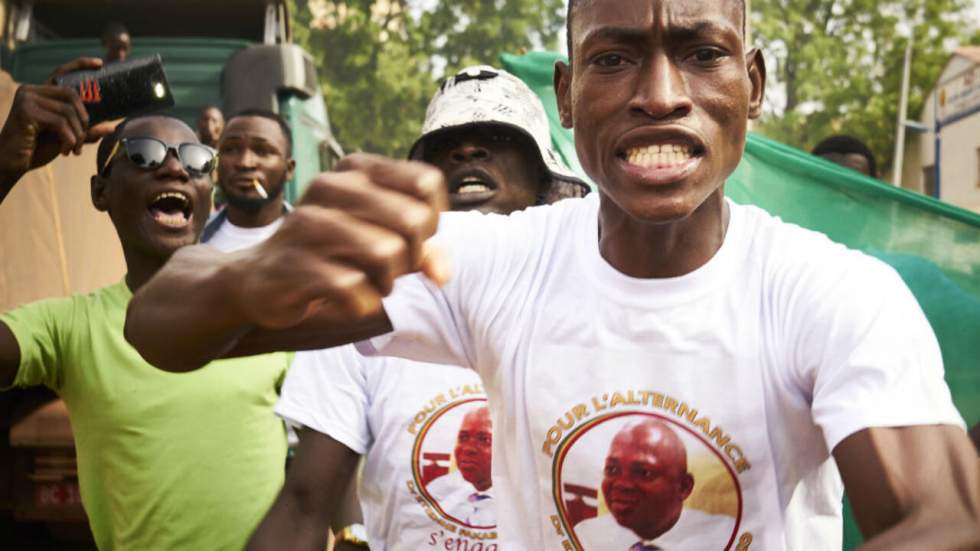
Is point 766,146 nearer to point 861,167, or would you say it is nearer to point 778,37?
point 861,167

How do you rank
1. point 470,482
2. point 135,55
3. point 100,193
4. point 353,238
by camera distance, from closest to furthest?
point 353,238
point 470,482
point 100,193
point 135,55

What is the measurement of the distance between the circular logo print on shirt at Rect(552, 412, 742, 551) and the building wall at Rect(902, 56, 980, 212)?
27.3m

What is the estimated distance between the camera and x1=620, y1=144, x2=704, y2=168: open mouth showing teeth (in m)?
2.04

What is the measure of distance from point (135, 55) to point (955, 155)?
2858cm


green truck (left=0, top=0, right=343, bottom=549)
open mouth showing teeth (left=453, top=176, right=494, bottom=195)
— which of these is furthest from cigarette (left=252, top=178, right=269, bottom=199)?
open mouth showing teeth (left=453, top=176, right=494, bottom=195)

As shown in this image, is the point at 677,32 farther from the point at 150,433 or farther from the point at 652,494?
the point at 150,433

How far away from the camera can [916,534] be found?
1656 millimetres

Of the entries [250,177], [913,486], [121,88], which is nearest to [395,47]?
[250,177]

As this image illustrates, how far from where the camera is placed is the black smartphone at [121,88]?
136 inches

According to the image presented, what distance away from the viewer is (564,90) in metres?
2.50

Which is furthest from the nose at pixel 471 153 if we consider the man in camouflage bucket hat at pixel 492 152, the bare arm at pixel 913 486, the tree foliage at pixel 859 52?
the tree foliage at pixel 859 52

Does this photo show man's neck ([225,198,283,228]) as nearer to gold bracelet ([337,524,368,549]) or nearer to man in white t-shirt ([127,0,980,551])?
gold bracelet ([337,524,368,549])

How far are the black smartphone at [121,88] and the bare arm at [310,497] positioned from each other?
1.25 m

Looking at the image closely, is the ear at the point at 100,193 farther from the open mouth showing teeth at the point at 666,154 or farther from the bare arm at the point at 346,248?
the bare arm at the point at 346,248
